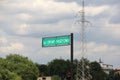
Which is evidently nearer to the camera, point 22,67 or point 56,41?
point 56,41

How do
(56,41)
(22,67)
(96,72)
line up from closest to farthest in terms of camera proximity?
(56,41) < (22,67) < (96,72)

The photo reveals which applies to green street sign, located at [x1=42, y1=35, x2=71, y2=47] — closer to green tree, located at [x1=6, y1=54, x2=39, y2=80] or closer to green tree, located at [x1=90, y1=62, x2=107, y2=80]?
green tree, located at [x1=6, y1=54, x2=39, y2=80]

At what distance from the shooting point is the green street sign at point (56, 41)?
5759 cm

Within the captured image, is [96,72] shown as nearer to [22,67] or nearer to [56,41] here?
[22,67]

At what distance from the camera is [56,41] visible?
59.7 m

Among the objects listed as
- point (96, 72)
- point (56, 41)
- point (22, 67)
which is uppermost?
point (56, 41)

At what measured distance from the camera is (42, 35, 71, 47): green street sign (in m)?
57.6

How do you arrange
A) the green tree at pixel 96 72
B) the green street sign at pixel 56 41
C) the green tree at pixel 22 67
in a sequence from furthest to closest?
the green tree at pixel 96 72 < the green tree at pixel 22 67 < the green street sign at pixel 56 41

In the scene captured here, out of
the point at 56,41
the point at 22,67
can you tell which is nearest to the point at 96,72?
the point at 22,67

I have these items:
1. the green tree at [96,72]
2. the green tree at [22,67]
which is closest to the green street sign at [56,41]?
the green tree at [22,67]

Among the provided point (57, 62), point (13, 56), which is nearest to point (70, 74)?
point (13, 56)

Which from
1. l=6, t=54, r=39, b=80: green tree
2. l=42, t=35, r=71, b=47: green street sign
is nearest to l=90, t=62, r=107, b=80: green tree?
l=6, t=54, r=39, b=80: green tree

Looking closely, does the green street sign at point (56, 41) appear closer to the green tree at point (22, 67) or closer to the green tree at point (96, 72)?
the green tree at point (22, 67)

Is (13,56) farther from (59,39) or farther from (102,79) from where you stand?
(102,79)
